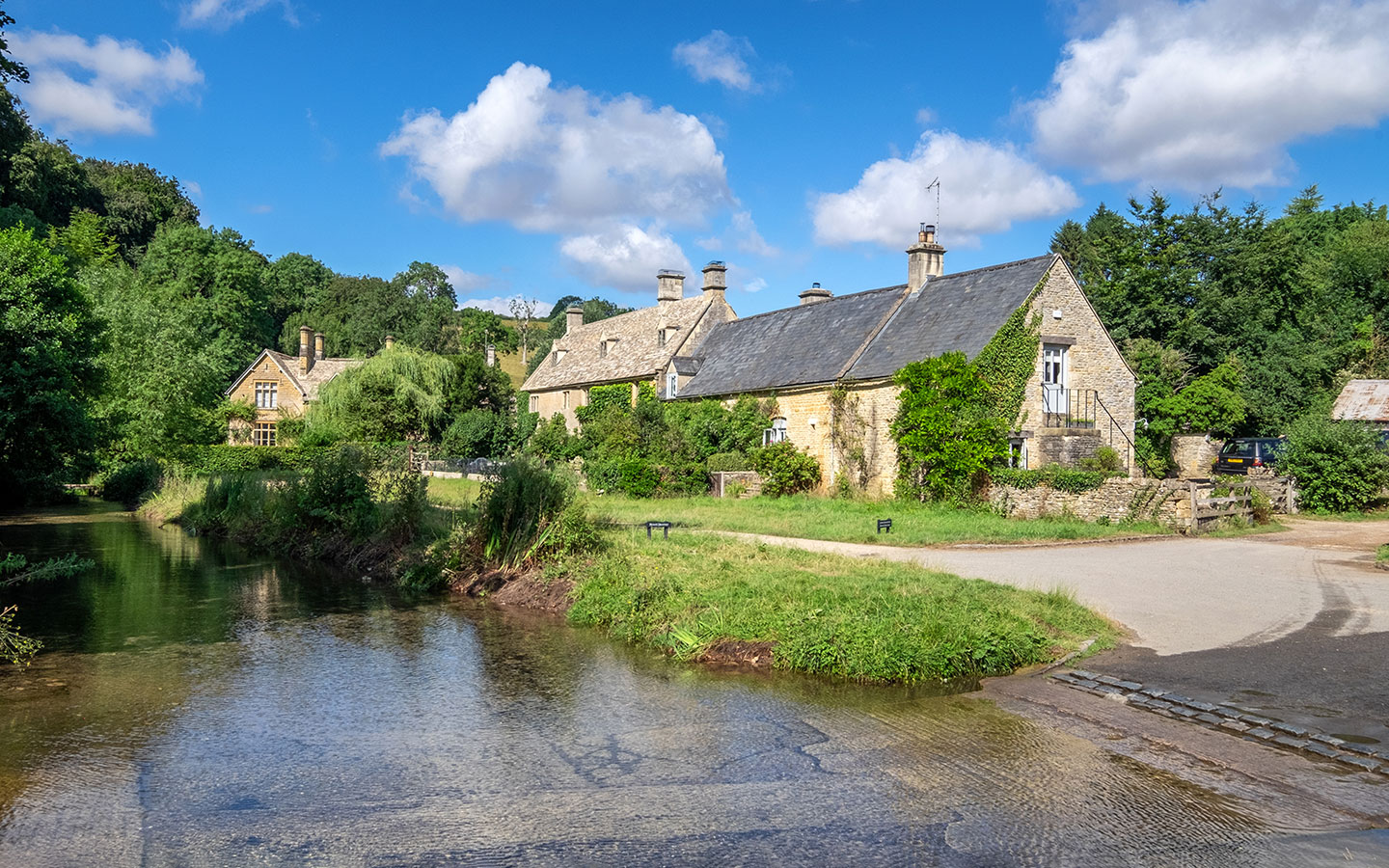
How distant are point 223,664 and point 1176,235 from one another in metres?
40.8

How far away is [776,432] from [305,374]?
40.9m

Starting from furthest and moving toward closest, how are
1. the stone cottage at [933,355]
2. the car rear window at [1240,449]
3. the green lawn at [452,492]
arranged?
the car rear window at [1240,449]
the stone cottage at [933,355]
the green lawn at [452,492]

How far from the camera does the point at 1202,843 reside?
5984mm

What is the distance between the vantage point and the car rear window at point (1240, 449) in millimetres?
35219

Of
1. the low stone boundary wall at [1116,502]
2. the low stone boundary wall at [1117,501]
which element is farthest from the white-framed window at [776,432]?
the low stone boundary wall at [1116,502]

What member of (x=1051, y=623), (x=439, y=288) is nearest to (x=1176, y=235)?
(x=1051, y=623)

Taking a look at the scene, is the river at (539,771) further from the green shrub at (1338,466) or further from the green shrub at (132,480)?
the green shrub at (132,480)

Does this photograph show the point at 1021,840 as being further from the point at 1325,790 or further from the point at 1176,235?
the point at 1176,235

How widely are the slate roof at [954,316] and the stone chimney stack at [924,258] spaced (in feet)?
3.30

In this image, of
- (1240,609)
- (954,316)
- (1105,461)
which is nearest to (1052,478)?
(1105,461)

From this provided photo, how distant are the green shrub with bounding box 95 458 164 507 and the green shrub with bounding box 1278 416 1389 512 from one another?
3712 centimetres

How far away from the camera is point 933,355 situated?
27.9 m

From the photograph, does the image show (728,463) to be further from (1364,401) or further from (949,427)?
(1364,401)

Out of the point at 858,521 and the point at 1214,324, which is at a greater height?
the point at 1214,324
